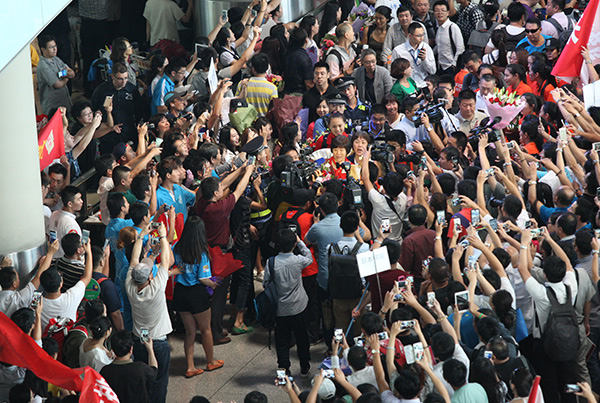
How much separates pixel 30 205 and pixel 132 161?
4.71 ft

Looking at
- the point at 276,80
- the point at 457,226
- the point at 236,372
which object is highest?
the point at 276,80

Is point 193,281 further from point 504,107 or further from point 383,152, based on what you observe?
point 504,107

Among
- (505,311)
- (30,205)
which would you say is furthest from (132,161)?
→ (505,311)

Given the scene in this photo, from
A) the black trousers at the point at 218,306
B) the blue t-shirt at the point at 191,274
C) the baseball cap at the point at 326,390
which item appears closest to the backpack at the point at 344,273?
the blue t-shirt at the point at 191,274

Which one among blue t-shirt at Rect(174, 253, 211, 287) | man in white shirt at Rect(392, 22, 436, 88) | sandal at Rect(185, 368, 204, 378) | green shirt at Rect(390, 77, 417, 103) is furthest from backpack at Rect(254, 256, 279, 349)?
man in white shirt at Rect(392, 22, 436, 88)

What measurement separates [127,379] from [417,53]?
279 inches

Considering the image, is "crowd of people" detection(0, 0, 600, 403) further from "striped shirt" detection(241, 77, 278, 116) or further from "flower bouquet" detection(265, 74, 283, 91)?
"flower bouquet" detection(265, 74, 283, 91)

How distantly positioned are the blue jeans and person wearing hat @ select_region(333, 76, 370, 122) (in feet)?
14.6

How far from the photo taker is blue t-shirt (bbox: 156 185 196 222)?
31.0 ft

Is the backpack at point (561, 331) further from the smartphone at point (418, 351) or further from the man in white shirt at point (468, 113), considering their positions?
the man in white shirt at point (468, 113)

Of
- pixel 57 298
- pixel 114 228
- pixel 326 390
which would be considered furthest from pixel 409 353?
pixel 114 228

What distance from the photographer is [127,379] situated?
7.33m

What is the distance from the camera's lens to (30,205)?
8.93 meters

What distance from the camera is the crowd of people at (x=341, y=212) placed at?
291 inches
